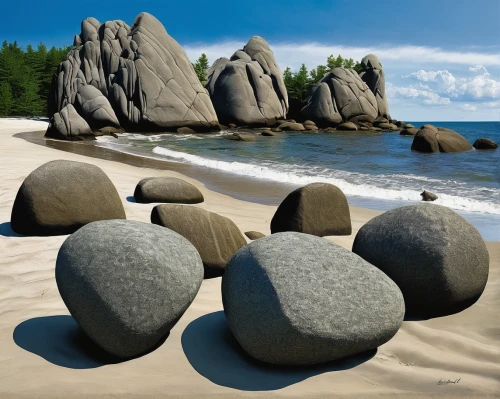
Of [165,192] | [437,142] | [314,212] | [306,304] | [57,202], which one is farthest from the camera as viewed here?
[437,142]

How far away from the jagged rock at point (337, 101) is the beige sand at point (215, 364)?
148 feet

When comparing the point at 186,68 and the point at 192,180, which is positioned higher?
the point at 186,68

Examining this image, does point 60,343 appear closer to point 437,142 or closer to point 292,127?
point 437,142

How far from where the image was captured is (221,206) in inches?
323

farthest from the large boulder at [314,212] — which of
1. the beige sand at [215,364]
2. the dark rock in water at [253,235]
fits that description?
the beige sand at [215,364]

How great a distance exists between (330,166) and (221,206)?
8.87 meters

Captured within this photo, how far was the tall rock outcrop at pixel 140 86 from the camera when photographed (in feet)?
112

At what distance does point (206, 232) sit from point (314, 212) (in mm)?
1864

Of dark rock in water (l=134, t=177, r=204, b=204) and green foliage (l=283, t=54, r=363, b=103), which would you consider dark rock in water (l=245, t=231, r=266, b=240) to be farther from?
green foliage (l=283, t=54, r=363, b=103)

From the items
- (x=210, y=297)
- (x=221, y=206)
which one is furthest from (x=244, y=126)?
(x=210, y=297)

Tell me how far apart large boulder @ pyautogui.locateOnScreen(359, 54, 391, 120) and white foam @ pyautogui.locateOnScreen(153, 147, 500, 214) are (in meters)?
40.6

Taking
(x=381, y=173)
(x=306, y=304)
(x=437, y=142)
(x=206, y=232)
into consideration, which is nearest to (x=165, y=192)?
(x=206, y=232)

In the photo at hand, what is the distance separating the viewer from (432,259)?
12.6 feet

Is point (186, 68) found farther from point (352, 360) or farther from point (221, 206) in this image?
point (352, 360)
